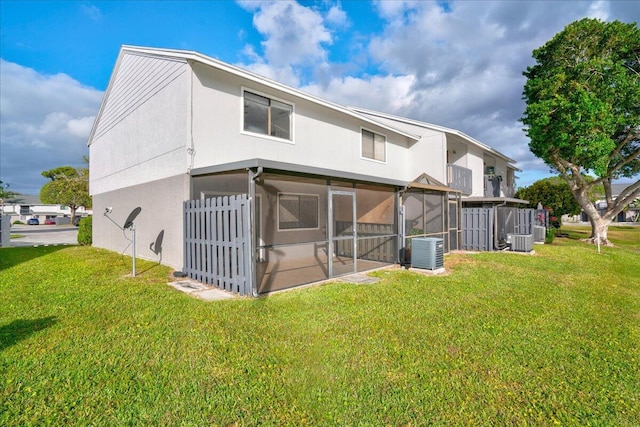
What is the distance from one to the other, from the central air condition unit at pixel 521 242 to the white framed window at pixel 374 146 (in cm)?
668

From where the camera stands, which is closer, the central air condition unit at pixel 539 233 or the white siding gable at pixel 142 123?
the white siding gable at pixel 142 123

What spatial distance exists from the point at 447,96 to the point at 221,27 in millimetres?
20988

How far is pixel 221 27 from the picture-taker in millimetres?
11023

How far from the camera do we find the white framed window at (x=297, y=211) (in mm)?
10863

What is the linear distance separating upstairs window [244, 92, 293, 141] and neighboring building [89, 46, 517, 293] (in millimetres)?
41

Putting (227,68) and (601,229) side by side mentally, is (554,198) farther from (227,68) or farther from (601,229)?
(227,68)

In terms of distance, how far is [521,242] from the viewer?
13.5 m

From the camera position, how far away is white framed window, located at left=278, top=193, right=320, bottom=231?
35.6 ft

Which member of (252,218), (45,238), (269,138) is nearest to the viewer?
(252,218)

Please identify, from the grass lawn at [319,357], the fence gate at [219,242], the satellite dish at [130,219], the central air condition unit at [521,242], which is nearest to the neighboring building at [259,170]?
the fence gate at [219,242]

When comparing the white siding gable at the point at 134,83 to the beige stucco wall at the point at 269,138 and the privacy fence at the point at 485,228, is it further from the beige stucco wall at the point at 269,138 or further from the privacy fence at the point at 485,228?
the privacy fence at the point at 485,228

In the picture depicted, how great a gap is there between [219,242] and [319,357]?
150 inches

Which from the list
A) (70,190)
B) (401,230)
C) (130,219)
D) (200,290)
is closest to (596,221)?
(401,230)

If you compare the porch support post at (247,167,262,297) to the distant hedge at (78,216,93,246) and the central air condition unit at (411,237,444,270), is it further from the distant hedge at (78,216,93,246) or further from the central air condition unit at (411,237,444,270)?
the distant hedge at (78,216,93,246)
